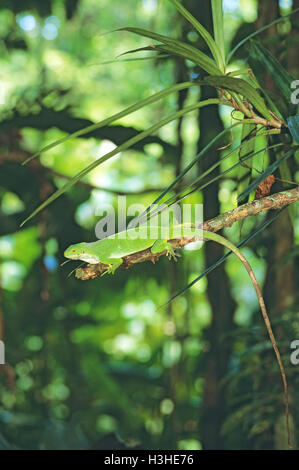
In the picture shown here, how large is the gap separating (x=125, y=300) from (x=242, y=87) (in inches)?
110

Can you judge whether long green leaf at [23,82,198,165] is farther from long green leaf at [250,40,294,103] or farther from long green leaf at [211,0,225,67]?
long green leaf at [250,40,294,103]

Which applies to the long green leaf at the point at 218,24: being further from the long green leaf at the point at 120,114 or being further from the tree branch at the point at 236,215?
the tree branch at the point at 236,215

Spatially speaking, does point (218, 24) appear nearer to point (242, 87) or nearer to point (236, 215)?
point (242, 87)

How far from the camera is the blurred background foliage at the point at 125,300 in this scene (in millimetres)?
1752

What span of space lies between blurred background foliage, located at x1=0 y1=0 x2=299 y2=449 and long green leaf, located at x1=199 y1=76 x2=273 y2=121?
0.18 metres

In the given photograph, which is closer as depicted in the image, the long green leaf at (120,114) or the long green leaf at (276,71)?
the long green leaf at (120,114)

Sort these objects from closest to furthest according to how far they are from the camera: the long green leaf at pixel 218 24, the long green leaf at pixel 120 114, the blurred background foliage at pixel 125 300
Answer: the long green leaf at pixel 120 114
the long green leaf at pixel 218 24
the blurred background foliage at pixel 125 300

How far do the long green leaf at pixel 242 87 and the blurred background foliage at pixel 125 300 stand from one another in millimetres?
182

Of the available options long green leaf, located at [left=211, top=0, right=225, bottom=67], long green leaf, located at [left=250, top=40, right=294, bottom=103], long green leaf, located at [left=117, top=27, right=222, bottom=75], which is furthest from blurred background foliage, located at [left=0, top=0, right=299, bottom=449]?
long green leaf, located at [left=250, top=40, right=294, bottom=103]

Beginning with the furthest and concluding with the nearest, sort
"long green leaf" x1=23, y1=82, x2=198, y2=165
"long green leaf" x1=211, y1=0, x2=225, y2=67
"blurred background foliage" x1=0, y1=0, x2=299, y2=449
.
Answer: "blurred background foliage" x1=0, y1=0, x2=299, y2=449 < "long green leaf" x1=211, y1=0, x2=225, y2=67 < "long green leaf" x1=23, y1=82, x2=198, y2=165

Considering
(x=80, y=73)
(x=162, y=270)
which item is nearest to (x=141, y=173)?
(x=80, y=73)

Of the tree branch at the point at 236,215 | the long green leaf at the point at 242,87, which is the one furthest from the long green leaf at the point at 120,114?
the tree branch at the point at 236,215

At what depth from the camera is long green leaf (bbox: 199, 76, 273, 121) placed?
704mm

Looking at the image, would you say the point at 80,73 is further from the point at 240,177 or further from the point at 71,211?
the point at 240,177
